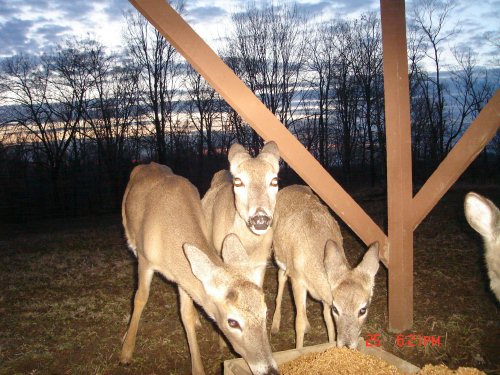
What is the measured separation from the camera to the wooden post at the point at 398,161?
4656 millimetres

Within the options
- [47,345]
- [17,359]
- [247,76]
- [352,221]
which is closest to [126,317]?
[47,345]

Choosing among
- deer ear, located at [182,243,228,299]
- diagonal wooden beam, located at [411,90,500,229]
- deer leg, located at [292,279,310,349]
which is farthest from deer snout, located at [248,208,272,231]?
diagonal wooden beam, located at [411,90,500,229]

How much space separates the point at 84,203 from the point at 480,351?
30.4 meters

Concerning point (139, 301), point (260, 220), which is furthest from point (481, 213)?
point (139, 301)

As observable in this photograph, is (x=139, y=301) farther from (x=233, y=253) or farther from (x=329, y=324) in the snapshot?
(x=329, y=324)

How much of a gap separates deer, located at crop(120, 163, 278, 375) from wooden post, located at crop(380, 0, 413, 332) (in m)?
2.16

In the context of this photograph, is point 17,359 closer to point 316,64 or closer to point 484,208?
point 484,208

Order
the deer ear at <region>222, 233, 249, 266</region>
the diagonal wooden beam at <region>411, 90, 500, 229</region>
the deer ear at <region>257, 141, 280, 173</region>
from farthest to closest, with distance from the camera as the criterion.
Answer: the deer ear at <region>257, 141, 280, 173</region>
the diagonal wooden beam at <region>411, 90, 500, 229</region>
the deer ear at <region>222, 233, 249, 266</region>

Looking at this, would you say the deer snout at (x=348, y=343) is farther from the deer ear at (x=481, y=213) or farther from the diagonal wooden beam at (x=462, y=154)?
the diagonal wooden beam at (x=462, y=154)

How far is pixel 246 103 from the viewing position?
446cm

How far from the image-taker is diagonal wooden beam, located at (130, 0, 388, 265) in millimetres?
4145

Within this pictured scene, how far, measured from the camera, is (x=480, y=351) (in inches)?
199

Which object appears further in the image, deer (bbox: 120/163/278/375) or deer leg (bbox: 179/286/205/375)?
deer leg (bbox: 179/286/205/375)

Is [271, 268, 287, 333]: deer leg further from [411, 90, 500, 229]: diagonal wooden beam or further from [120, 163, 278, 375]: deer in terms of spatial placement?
[411, 90, 500, 229]: diagonal wooden beam
